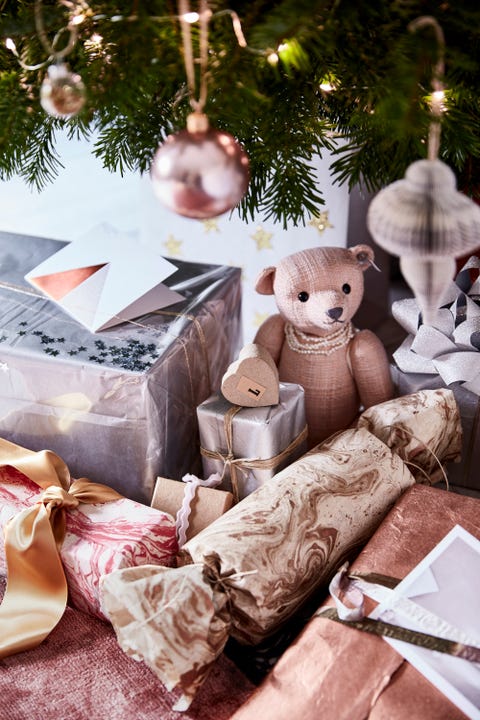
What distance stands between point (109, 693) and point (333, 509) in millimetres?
287

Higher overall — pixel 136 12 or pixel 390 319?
pixel 136 12

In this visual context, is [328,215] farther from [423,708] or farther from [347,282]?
[423,708]

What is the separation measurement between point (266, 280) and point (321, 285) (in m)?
0.09

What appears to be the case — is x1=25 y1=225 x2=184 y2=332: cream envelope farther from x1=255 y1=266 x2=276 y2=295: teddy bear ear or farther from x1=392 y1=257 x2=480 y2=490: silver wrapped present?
x1=392 y1=257 x2=480 y2=490: silver wrapped present

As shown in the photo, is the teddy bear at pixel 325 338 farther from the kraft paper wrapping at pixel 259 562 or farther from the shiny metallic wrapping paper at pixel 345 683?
the shiny metallic wrapping paper at pixel 345 683

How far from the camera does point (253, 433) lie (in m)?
Answer: 0.87

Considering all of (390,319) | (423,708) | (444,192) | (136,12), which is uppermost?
(136,12)

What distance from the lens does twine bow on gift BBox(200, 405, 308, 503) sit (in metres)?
0.88

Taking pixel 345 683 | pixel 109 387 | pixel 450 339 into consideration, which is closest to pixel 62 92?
pixel 109 387

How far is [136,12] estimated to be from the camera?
54 cm

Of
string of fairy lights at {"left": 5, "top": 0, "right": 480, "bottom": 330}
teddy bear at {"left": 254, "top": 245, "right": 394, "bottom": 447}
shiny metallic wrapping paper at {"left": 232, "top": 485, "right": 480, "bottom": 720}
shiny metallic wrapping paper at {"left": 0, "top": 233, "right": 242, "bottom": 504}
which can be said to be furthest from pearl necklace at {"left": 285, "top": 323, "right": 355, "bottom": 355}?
string of fairy lights at {"left": 5, "top": 0, "right": 480, "bottom": 330}

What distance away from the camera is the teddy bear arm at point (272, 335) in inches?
40.1

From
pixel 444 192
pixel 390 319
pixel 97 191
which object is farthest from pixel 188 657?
pixel 97 191

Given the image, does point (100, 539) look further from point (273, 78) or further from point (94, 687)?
point (273, 78)
